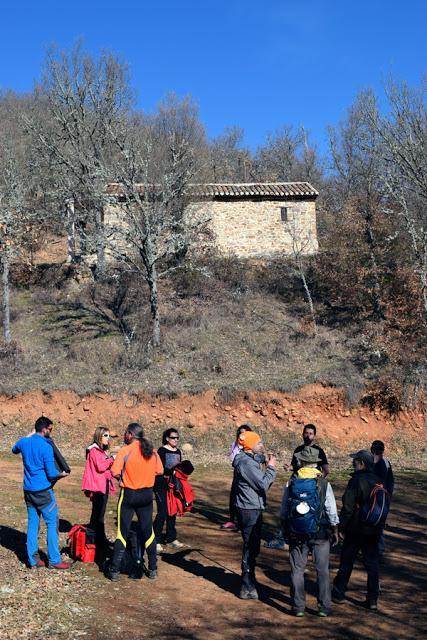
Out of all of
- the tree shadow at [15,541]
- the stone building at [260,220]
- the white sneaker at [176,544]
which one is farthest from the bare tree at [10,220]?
the white sneaker at [176,544]

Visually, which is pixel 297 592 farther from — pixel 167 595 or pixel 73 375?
pixel 73 375

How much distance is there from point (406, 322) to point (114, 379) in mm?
11525

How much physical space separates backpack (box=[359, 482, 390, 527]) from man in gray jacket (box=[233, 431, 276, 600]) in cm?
104

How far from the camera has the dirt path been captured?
6465mm

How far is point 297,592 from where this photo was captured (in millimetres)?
6875

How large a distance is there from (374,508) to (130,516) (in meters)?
2.77

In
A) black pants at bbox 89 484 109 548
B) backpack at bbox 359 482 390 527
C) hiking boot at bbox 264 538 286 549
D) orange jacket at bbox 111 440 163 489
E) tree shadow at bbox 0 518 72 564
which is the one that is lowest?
hiking boot at bbox 264 538 286 549

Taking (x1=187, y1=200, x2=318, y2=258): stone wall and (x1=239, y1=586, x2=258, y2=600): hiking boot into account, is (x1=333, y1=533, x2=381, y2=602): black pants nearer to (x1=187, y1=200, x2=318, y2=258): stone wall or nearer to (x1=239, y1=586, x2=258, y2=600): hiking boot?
(x1=239, y1=586, x2=258, y2=600): hiking boot

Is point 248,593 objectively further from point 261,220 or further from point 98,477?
point 261,220

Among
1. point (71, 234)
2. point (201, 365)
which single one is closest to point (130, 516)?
point (201, 365)

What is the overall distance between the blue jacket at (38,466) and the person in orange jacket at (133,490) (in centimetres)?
77

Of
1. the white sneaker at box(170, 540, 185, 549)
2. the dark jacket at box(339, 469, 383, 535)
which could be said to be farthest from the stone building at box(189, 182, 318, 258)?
the dark jacket at box(339, 469, 383, 535)

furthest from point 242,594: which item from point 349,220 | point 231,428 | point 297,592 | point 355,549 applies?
point 349,220

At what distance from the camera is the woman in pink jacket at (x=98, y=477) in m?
8.43
